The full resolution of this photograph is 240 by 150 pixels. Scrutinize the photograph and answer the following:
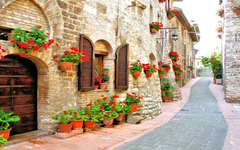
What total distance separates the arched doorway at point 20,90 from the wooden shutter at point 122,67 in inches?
113

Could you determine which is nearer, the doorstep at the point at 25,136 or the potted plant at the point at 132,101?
the doorstep at the point at 25,136

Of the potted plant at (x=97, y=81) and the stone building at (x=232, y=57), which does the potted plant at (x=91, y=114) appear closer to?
the potted plant at (x=97, y=81)

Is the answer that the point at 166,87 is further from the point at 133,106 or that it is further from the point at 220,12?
the point at 220,12

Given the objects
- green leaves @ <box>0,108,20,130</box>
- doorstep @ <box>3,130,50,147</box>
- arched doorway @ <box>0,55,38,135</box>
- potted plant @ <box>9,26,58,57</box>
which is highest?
potted plant @ <box>9,26,58,57</box>

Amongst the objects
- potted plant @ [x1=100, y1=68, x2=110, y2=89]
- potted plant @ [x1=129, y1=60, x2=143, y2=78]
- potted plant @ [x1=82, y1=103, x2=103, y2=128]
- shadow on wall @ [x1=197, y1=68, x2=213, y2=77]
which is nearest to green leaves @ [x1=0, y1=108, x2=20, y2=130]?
potted plant @ [x1=82, y1=103, x2=103, y2=128]

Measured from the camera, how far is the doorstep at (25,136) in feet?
14.8

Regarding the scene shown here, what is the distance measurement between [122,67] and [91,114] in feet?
8.00

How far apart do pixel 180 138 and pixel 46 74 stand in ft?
12.8

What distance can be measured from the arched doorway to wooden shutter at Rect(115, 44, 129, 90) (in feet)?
9.43

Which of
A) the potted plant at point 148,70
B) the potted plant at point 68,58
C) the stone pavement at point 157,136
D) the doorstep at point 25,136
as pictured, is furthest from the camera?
the potted plant at point 148,70

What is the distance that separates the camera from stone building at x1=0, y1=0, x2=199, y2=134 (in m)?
4.89

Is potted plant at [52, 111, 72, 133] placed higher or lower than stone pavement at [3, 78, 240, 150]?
higher

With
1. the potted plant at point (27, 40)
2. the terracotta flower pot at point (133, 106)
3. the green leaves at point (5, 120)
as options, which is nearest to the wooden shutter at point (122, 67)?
the terracotta flower pot at point (133, 106)

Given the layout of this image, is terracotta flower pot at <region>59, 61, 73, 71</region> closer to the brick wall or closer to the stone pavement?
the stone pavement
